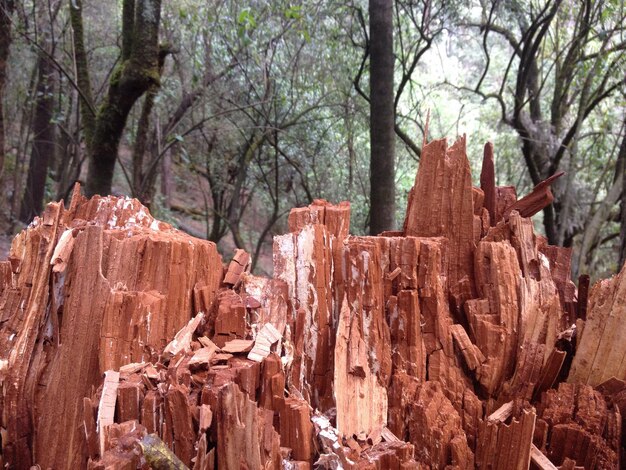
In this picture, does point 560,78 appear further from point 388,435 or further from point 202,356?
point 202,356

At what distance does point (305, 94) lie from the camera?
937 centimetres

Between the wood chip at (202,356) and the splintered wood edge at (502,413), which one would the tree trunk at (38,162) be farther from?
the splintered wood edge at (502,413)

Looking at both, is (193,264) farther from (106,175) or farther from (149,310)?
(106,175)

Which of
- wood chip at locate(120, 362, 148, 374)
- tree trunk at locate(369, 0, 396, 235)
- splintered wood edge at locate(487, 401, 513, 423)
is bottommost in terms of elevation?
splintered wood edge at locate(487, 401, 513, 423)

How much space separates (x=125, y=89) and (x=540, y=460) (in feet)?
16.8

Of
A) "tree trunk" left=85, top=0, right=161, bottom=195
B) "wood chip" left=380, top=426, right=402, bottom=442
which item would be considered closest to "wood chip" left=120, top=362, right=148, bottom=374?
"wood chip" left=380, top=426, right=402, bottom=442

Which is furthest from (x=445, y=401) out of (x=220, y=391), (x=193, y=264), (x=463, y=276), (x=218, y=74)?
(x=218, y=74)

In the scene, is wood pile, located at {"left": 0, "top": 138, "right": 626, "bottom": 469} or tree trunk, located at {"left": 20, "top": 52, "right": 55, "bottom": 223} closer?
wood pile, located at {"left": 0, "top": 138, "right": 626, "bottom": 469}

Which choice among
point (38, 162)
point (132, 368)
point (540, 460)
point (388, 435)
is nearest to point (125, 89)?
point (132, 368)

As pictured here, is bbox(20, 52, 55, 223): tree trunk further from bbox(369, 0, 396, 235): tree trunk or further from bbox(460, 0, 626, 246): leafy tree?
bbox(460, 0, 626, 246): leafy tree

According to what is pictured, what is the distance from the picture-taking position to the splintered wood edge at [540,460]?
205 centimetres

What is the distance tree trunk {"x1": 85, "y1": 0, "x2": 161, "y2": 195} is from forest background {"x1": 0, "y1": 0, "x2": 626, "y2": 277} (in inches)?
0.6

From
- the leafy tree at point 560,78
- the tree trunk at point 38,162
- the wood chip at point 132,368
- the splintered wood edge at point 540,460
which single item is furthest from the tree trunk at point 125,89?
the tree trunk at point 38,162

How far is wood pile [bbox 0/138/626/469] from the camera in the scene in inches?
78.3
